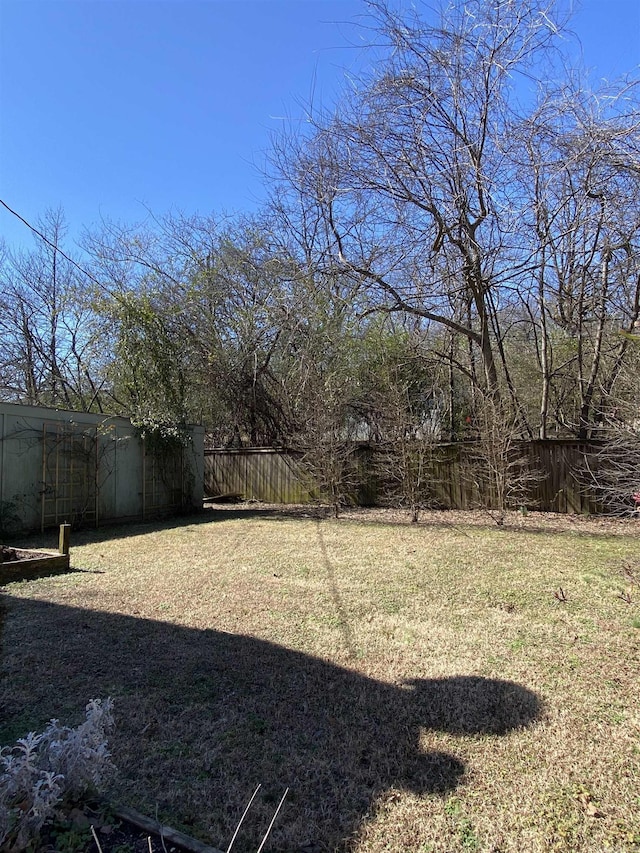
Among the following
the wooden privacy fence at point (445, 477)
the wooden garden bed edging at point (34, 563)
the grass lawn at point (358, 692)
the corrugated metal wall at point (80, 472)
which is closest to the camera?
the grass lawn at point (358, 692)

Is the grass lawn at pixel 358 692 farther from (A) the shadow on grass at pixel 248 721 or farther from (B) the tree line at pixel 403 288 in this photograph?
(B) the tree line at pixel 403 288

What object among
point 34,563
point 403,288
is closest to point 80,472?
point 34,563

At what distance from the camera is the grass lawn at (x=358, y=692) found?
1852 millimetres

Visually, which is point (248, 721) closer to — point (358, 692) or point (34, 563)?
point (358, 692)

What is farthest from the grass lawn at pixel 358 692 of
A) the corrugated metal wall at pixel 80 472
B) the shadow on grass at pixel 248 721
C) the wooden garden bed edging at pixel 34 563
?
the corrugated metal wall at pixel 80 472

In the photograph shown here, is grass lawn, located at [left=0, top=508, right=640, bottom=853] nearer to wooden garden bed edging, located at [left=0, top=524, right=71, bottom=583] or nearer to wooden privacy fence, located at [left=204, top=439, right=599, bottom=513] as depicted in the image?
wooden garden bed edging, located at [left=0, top=524, right=71, bottom=583]

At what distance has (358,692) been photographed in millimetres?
2818

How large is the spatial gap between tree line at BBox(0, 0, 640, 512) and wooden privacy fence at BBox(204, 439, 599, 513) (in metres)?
0.71

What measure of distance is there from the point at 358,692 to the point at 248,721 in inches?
25.4

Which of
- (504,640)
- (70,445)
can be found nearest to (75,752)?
(504,640)

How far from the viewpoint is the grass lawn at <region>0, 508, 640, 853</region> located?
1852 mm

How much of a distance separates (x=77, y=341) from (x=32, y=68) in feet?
31.0

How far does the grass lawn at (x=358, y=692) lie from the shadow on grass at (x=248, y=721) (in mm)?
10

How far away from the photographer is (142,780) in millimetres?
2031
